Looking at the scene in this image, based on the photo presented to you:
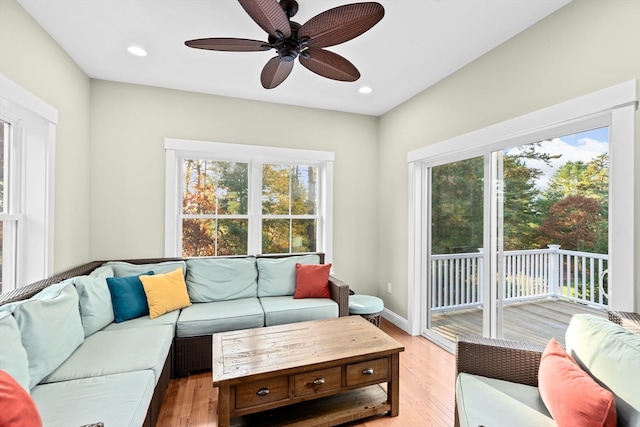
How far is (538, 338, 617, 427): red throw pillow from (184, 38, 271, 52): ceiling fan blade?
2.27 metres

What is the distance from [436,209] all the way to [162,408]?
306 cm

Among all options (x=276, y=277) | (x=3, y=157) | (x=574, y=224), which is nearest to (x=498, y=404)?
(x=574, y=224)

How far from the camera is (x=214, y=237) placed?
3477 millimetres

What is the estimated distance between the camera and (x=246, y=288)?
3080 millimetres

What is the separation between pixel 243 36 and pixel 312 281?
7.61 feet

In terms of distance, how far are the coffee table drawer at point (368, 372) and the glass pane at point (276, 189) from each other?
87.1 inches

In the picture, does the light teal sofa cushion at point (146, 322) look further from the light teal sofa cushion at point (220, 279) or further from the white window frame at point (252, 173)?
the white window frame at point (252, 173)

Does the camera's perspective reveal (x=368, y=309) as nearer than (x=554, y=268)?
No

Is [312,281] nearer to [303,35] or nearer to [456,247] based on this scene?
[456,247]

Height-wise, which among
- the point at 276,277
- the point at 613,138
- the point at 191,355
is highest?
the point at 613,138

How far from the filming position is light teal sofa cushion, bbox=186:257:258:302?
9.62ft

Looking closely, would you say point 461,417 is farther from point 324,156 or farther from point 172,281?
point 324,156

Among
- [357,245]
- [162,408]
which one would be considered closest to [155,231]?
[162,408]

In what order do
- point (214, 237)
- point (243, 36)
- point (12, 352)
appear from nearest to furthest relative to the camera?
point (12, 352) → point (243, 36) → point (214, 237)
